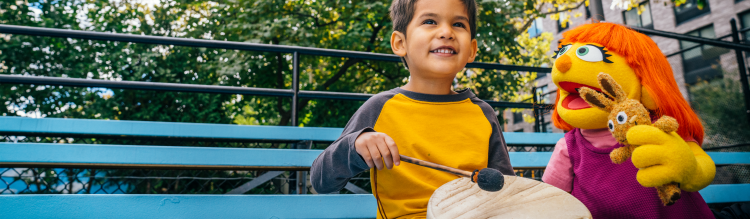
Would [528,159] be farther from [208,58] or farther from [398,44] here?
[208,58]

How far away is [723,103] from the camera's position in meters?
8.03

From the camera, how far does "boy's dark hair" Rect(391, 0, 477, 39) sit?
4.07 feet

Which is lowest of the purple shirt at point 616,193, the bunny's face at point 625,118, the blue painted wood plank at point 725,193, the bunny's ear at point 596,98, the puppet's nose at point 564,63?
the blue painted wood plank at point 725,193

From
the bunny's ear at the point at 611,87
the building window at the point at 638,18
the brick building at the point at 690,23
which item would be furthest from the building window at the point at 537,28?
the bunny's ear at the point at 611,87

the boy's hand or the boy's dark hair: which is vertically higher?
the boy's dark hair

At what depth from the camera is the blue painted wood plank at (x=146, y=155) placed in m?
1.76

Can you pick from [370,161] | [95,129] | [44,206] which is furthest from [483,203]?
[95,129]

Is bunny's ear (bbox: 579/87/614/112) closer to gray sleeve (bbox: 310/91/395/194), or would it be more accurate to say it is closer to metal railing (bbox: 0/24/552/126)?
gray sleeve (bbox: 310/91/395/194)

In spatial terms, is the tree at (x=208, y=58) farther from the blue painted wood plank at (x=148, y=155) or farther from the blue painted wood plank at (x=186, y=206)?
the blue painted wood plank at (x=186, y=206)

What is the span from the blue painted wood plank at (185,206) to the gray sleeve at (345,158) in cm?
54

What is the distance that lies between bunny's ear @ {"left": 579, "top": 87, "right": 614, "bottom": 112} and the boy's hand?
59 cm

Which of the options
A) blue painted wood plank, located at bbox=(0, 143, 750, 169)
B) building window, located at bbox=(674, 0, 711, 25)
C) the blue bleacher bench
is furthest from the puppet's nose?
building window, located at bbox=(674, 0, 711, 25)

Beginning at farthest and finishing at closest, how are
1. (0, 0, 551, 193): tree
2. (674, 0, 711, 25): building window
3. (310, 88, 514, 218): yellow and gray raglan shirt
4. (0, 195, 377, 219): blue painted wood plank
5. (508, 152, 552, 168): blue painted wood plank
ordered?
(674, 0, 711, 25): building window
(0, 0, 551, 193): tree
(508, 152, 552, 168): blue painted wood plank
(0, 195, 377, 219): blue painted wood plank
(310, 88, 514, 218): yellow and gray raglan shirt

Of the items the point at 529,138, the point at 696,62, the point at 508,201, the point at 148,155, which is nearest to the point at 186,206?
the point at 148,155
